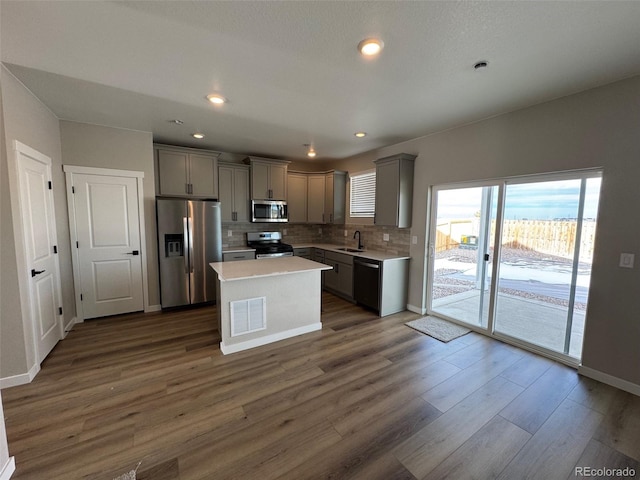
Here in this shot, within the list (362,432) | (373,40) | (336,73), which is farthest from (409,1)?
(362,432)

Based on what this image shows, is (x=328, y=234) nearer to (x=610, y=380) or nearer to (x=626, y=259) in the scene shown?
(x=626, y=259)

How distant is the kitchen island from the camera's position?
2916 millimetres

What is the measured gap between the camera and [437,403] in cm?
216

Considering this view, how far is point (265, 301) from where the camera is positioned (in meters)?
3.12

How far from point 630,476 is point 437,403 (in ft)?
3.51

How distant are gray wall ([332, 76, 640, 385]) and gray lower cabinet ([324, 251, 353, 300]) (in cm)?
262

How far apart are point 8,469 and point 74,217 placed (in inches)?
116

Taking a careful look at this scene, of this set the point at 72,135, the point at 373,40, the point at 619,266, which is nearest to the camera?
the point at 373,40

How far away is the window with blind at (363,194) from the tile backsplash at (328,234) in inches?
11.7

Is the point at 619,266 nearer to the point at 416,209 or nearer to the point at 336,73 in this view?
the point at 416,209

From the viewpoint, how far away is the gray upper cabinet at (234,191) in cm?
484

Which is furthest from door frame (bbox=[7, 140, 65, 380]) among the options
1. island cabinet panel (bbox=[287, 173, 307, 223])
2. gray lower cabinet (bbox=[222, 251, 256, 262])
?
island cabinet panel (bbox=[287, 173, 307, 223])

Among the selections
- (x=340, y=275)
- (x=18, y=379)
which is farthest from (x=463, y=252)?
(x=18, y=379)

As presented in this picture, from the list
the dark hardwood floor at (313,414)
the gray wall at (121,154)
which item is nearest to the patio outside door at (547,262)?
the dark hardwood floor at (313,414)
